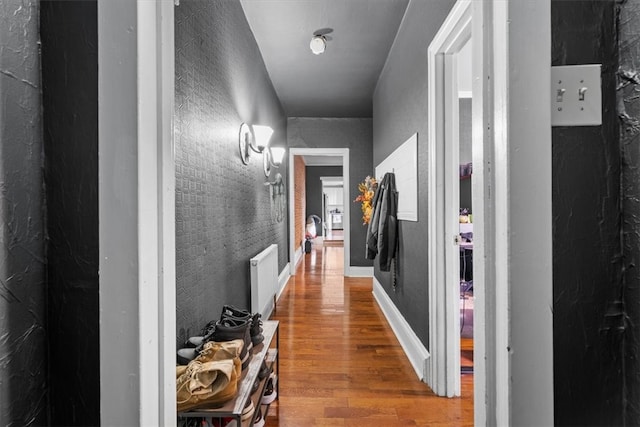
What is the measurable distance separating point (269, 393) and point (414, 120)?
206 centimetres

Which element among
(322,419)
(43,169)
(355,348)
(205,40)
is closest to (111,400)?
(43,169)

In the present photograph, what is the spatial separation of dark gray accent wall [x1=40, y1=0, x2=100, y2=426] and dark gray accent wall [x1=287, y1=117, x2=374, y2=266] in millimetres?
4886

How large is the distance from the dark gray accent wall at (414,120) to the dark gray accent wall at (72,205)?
68.5 inches

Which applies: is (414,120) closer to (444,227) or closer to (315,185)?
(444,227)

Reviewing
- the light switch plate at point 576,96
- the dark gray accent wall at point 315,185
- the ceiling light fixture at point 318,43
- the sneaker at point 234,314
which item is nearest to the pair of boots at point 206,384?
the sneaker at point 234,314

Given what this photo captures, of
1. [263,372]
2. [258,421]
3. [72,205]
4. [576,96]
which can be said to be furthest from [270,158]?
[576,96]

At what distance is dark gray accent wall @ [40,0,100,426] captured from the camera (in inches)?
25.4

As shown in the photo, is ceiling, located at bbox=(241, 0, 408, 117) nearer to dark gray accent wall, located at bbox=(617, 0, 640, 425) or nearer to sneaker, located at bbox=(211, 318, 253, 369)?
dark gray accent wall, located at bbox=(617, 0, 640, 425)

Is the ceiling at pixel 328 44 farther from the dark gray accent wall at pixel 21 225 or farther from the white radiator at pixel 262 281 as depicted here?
the dark gray accent wall at pixel 21 225

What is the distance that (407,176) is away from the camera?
8.38 feet

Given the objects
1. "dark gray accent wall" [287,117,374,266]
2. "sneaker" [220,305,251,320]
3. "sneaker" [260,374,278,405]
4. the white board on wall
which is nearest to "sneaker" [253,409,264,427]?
"sneaker" [260,374,278,405]

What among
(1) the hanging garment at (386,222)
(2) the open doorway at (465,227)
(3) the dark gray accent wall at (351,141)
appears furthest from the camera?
(3) the dark gray accent wall at (351,141)

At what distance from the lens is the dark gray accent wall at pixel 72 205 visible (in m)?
0.64

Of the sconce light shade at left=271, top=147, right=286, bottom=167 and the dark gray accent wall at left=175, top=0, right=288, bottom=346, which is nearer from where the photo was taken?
the dark gray accent wall at left=175, top=0, right=288, bottom=346
